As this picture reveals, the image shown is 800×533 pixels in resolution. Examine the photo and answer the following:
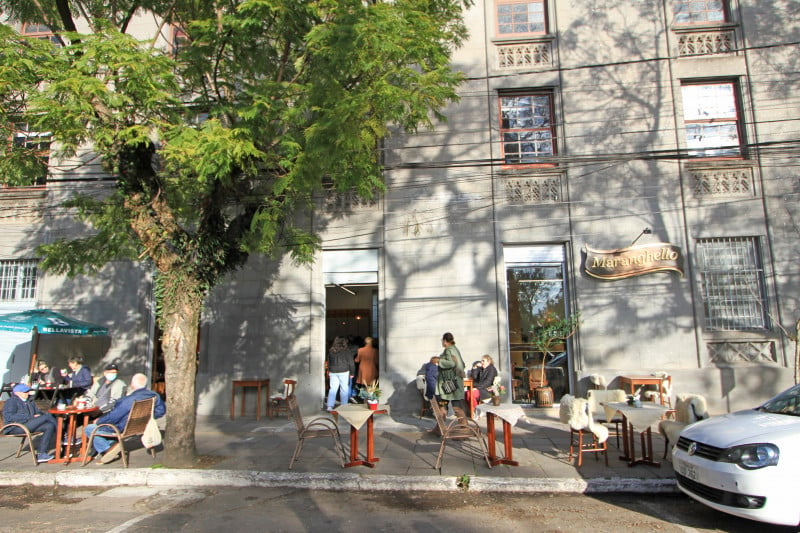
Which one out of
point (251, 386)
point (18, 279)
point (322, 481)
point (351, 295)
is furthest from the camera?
point (351, 295)

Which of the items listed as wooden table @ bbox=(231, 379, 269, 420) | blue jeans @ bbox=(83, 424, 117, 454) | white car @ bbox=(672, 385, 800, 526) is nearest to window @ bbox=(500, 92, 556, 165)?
wooden table @ bbox=(231, 379, 269, 420)

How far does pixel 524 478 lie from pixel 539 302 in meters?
6.13

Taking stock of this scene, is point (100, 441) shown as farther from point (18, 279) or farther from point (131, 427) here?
point (18, 279)

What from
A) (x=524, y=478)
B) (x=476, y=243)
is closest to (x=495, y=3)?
(x=476, y=243)

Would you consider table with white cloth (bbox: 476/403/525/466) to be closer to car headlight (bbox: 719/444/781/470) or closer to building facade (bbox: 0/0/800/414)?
car headlight (bbox: 719/444/781/470)

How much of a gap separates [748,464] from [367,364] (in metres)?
8.42

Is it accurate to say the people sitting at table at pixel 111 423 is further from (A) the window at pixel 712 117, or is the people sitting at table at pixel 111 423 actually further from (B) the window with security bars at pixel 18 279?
(A) the window at pixel 712 117

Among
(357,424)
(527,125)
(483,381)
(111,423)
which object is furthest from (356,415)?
(527,125)

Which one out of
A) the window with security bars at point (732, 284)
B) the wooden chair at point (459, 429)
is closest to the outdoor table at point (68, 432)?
the wooden chair at point (459, 429)

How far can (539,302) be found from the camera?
12.0 meters

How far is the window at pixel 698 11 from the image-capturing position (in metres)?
12.4

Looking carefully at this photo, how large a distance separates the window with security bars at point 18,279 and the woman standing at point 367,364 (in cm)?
891

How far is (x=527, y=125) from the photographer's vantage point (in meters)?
12.5

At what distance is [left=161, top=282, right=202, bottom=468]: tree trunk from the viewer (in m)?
7.36
